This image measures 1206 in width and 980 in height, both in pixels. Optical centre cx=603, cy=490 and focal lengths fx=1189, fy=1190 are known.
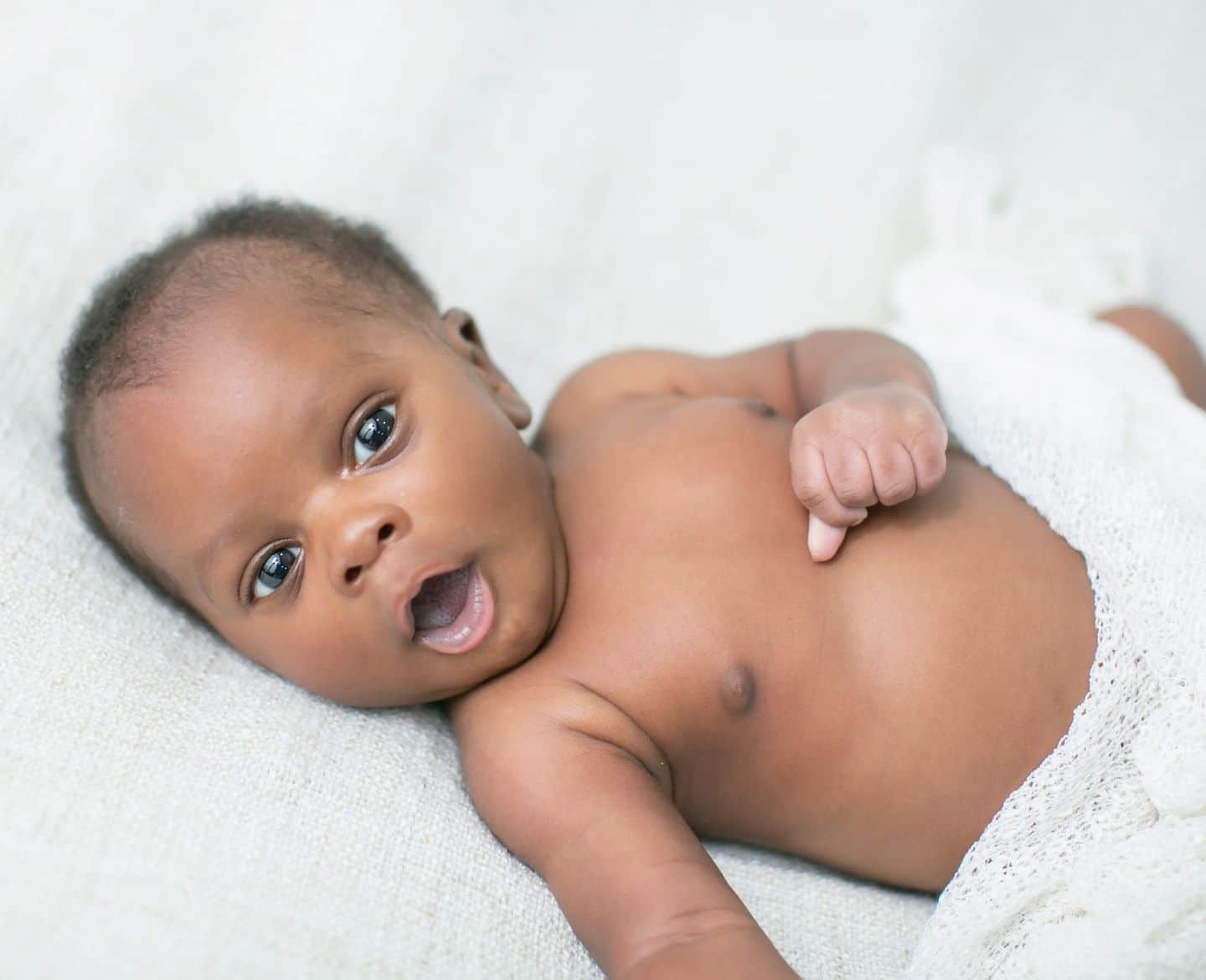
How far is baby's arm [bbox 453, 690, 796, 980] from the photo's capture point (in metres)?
0.84

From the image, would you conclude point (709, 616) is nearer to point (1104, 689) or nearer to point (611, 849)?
point (611, 849)

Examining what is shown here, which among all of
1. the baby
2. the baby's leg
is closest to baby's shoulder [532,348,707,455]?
the baby

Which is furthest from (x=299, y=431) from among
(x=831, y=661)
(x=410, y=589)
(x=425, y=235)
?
(x=425, y=235)

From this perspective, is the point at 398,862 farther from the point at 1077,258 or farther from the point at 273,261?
the point at 1077,258

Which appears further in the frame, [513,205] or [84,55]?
[513,205]

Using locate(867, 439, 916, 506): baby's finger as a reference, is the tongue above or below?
below

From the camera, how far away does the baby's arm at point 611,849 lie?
0.84 m

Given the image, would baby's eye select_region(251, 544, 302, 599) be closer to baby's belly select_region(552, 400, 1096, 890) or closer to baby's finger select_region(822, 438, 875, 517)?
baby's belly select_region(552, 400, 1096, 890)

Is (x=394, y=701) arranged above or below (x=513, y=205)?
below

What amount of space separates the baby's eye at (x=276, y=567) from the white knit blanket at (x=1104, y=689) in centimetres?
62

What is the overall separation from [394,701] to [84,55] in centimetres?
88

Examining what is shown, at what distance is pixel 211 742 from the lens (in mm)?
991

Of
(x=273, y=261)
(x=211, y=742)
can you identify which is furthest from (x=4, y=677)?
(x=273, y=261)

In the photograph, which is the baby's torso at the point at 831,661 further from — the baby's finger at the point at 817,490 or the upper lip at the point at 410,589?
the upper lip at the point at 410,589
